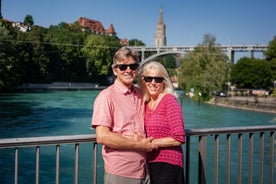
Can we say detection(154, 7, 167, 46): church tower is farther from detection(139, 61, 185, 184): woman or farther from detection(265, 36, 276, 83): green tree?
detection(139, 61, 185, 184): woman

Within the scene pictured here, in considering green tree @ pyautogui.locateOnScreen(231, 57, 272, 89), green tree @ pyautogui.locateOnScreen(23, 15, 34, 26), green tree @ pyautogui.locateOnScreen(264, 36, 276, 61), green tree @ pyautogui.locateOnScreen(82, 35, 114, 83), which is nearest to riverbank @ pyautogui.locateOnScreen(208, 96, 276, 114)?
green tree @ pyautogui.locateOnScreen(231, 57, 272, 89)

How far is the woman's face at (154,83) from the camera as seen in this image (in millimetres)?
2812

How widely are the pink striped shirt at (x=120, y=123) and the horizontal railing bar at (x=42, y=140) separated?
→ 0.24 meters

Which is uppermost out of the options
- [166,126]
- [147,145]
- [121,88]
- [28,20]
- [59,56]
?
[28,20]

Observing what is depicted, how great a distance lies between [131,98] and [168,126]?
34cm

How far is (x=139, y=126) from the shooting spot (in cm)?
258

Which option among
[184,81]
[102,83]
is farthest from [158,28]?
[184,81]

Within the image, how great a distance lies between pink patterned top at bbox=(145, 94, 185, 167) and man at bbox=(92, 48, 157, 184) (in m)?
0.10

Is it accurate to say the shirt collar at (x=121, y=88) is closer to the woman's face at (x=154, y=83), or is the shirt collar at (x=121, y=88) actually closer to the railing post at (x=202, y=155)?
the woman's face at (x=154, y=83)

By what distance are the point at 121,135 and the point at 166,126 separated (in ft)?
1.24

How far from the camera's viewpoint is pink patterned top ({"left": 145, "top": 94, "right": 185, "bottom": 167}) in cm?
267

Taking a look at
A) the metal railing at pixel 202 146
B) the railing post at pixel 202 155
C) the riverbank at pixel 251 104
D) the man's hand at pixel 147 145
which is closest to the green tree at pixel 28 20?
the riverbank at pixel 251 104

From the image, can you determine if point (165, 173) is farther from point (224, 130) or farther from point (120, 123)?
point (224, 130)

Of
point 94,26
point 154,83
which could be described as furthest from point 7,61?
point 94,26
